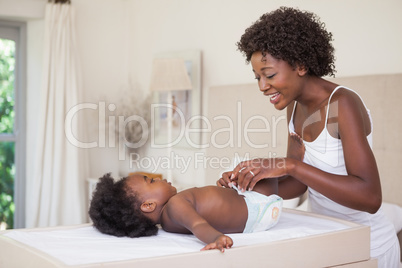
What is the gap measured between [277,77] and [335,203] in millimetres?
492

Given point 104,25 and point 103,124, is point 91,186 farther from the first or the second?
point 104,25

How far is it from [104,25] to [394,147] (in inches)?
124

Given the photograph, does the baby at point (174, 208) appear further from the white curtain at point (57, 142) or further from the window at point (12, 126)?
the window at point (12, 126)

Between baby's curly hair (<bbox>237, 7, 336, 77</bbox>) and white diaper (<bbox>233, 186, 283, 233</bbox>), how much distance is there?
0.45 m

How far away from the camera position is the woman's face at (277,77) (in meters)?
1.60

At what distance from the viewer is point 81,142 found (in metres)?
4.45

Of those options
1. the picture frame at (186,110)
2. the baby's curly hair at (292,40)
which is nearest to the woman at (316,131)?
the baby's curly hair at (292,40)

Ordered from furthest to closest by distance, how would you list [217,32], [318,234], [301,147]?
1. [217,32]
2. [301,147]
3. [318,234]

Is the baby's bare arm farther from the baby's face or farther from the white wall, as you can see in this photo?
the white wall

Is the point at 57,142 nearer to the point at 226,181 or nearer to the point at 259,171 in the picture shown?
the point at 226,181

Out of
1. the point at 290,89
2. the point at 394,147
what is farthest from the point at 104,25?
the point at 290,89

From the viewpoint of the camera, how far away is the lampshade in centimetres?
370

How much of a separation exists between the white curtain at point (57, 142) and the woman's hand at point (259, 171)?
10.1ft

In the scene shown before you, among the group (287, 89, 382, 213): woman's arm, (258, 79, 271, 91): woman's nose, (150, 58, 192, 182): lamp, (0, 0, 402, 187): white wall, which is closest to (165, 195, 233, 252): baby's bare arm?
(287, 89, 382, 213): woman's arm
